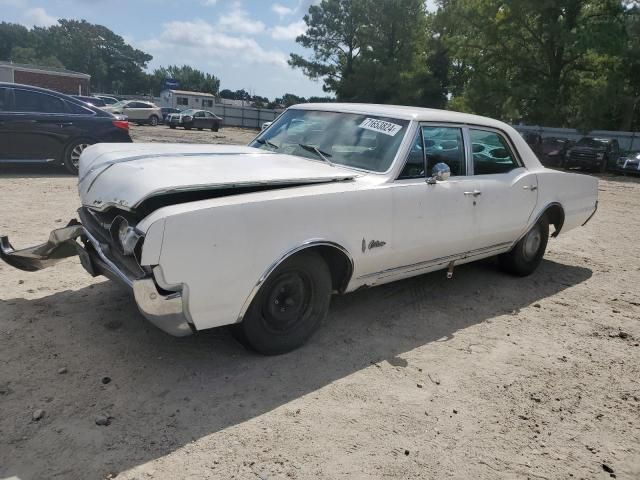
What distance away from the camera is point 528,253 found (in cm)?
549

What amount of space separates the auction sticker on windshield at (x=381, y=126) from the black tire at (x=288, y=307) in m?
1.28

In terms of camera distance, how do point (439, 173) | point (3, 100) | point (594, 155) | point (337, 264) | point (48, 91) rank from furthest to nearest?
point (594, 155), point (48, 91), point (3, 100), point (439, 173), point (337, 264)

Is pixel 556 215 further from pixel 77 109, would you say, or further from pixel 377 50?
pixel 377 50

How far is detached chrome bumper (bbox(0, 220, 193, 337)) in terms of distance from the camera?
8.98 ft

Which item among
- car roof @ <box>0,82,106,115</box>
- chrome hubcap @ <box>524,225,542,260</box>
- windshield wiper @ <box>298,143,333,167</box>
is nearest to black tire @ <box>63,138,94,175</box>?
car roof @ <box>0,82,106,115</box>

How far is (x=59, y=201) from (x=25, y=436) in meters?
5.54

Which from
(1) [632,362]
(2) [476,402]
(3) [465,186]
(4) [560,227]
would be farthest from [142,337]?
(4) [560,227]

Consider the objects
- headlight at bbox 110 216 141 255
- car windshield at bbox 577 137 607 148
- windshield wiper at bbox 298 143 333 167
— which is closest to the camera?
headlight at bbox 110 216 141 255

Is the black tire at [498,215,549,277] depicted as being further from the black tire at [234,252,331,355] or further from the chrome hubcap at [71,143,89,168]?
the chrome hubcap at [71,143,89,168]

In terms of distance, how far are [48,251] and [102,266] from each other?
28.5 inches

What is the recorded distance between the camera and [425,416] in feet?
9.68

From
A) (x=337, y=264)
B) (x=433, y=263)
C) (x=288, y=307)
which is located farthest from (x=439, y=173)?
(x=288, y=307)

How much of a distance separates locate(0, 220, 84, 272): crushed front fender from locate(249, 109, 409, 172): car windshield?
1.83m

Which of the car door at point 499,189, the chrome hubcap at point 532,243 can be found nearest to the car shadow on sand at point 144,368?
the car door at point 499,189
